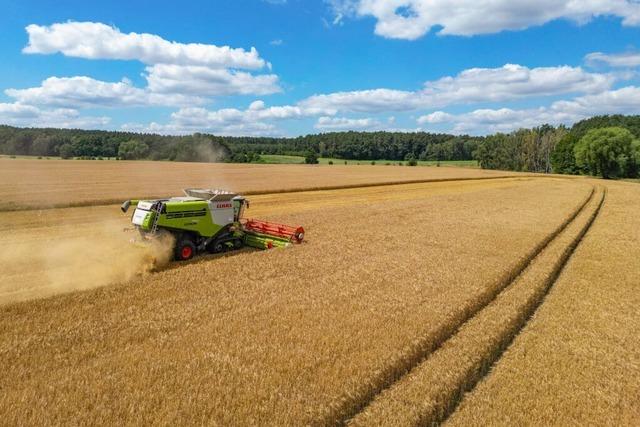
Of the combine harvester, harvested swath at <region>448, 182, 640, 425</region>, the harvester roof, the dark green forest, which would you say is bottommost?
harvested swath at <region>448, 182, 640, 425</region>

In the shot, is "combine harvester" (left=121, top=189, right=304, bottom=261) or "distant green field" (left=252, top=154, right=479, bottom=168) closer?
"combine harvester" (left=121, top=189, right=304, bottom=261)

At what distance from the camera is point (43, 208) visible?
70.0 ft

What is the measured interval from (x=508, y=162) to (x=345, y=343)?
111 m

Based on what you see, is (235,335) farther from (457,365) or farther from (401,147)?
(401,147)

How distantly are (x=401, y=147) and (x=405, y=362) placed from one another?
132968mm

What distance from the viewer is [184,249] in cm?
1198

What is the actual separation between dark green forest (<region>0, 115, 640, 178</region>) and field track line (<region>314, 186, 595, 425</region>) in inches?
597

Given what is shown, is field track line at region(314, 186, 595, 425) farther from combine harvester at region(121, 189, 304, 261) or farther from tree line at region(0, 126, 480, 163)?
tree line at region(0, 126, 480, 163)

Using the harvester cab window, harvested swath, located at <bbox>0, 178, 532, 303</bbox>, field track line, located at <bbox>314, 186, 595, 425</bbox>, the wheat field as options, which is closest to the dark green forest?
harvested swath, located at <bbox>0, 178, 532, 303</bbox>

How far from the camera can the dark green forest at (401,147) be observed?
2510 inches

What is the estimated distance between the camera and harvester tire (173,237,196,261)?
11.9m

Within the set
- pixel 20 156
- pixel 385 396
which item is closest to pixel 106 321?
pixel 385 396

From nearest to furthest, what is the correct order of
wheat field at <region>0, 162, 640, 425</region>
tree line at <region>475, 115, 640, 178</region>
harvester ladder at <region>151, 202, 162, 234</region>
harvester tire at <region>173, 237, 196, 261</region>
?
wheat field at <region>0, 162, 640, 425</region>, harvester ladder at <region>151, 202, 162, 234</region>, harvester tire at <region>173, 237, 196, 261</region>, tree line at <region>475, 115, 640, 178</region>

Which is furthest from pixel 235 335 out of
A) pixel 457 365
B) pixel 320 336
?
pixel 457 365
